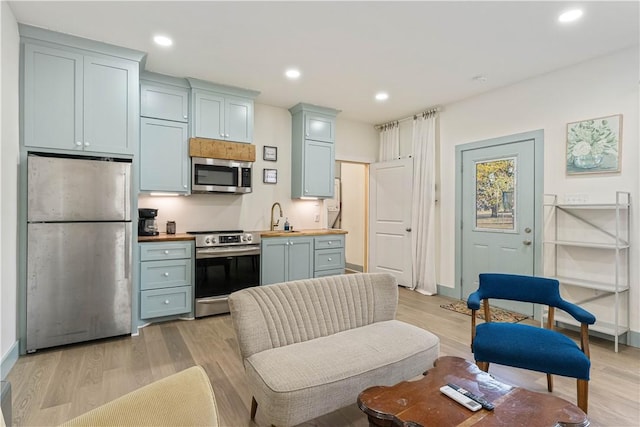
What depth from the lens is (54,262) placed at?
2.79m

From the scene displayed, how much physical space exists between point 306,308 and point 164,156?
261 cm

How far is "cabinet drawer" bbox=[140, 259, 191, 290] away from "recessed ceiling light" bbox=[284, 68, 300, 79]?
2.36m

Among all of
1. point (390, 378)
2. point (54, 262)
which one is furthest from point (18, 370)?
point (390, 378)

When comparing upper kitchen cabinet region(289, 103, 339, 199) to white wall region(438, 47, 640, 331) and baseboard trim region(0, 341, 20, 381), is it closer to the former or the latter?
white wall region(438, 47, 640, 331)

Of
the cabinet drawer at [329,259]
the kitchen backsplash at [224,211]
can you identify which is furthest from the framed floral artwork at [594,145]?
the kitchen backsplash at [224,211]

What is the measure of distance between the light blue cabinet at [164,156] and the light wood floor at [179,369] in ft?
5.13

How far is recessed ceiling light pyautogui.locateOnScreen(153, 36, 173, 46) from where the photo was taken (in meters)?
2.92

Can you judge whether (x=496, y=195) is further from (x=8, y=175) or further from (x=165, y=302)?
(x=8, y=175)

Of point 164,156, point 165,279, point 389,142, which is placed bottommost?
point 165,279

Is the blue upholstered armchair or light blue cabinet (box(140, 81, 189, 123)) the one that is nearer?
the blue upholstered armchair

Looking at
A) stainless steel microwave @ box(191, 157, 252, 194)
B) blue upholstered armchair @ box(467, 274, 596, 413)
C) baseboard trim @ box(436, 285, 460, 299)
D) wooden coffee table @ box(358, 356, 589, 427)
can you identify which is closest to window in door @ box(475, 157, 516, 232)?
baseboard trim @ box(436, 285, 460, 299)

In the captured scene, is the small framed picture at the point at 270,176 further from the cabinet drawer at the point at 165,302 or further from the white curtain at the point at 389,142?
the white curtain at the point at 389,142

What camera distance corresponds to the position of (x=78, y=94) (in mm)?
2943

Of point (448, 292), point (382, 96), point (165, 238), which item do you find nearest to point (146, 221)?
point (165, 238)
